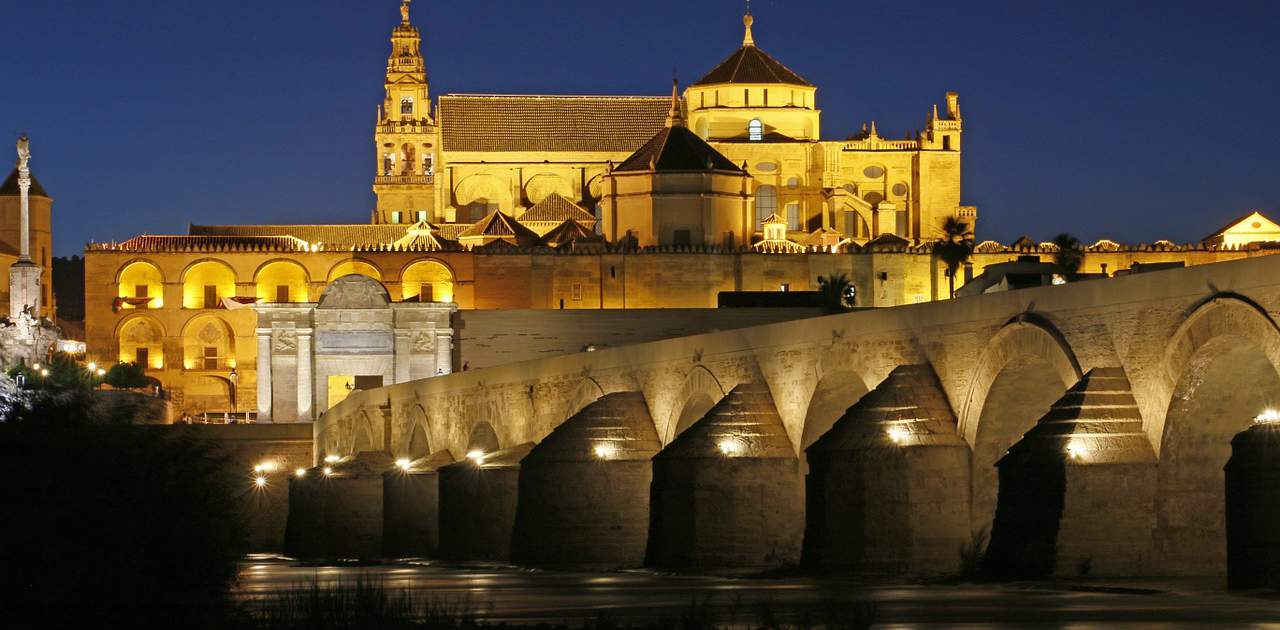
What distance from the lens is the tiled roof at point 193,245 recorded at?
9869cm

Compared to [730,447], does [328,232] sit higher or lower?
higher

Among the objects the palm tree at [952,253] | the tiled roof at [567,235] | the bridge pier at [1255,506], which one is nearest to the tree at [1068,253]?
the palm tree at [952,253]

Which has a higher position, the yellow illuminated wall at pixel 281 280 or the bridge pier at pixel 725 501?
the yellow illuminated wall at pixel 281 280

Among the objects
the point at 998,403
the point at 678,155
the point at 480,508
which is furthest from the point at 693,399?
the point at 678,155

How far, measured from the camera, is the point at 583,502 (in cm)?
3809

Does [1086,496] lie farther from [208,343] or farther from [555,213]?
[555,213]

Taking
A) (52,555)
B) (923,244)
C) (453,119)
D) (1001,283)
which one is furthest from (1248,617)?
(453,119)

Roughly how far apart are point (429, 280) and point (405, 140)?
28661mm

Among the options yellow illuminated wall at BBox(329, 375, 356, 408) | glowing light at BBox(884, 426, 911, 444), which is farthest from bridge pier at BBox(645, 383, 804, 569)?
yellow illuminated wall at BBox(329, 375, 356, 408)

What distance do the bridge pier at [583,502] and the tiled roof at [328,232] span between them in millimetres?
72987

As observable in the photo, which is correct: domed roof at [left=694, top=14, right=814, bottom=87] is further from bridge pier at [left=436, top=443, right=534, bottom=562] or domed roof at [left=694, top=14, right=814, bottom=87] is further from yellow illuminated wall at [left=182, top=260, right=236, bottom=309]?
bridge pier at [left=436, top=443, right=534, bottom=562]

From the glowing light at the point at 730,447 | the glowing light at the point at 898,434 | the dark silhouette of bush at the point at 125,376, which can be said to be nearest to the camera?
the glowing light at the point at 898,434

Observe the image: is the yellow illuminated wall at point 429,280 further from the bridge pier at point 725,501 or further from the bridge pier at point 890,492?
the bridge pier at point 890,492

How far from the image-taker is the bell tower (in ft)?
397
